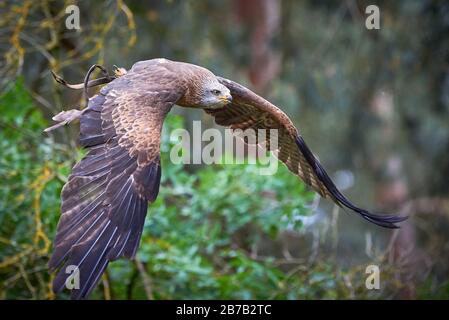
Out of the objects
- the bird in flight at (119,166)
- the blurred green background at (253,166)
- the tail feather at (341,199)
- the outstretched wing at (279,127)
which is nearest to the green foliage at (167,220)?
the blurred green background at (253,166)

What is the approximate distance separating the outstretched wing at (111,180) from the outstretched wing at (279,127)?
45.8 inches

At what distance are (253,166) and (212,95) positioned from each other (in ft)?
7.36

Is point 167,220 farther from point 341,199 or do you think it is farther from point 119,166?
point 119,166

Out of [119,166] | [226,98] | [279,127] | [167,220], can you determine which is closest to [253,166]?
[167,220]

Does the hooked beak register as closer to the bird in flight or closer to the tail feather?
the bird in flight

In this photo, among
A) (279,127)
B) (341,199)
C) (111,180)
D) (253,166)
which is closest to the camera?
(111,180)

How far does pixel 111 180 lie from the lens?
5586 mm

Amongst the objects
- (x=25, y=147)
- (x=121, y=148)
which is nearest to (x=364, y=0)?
(x=25, y=147)

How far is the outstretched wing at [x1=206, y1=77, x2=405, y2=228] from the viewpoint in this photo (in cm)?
709

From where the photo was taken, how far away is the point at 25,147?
321 inches

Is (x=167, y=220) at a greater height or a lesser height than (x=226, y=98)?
lesser
